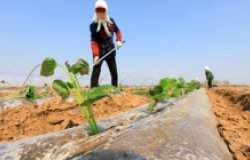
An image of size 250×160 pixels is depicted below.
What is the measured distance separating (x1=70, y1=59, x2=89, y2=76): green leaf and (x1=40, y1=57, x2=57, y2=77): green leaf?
144 millimetres

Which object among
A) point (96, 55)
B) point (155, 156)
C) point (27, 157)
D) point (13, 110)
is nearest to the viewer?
point (155, 156)

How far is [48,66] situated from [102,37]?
4046 mm

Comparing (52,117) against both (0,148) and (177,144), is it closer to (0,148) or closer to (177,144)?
(0,148)

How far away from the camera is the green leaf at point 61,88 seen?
2158 millimetres

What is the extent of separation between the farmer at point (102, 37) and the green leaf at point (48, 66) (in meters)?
3.56

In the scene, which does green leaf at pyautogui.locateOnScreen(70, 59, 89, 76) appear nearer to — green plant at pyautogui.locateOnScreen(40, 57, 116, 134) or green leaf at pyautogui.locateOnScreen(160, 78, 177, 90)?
green plant at pyautogui.locateOnScreen(40, 57, 116, 134)

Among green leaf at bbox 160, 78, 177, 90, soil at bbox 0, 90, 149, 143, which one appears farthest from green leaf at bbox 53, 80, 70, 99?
green leaf at bbox 160, 78, 177, 90

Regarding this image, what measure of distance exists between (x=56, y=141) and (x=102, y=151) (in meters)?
0.73

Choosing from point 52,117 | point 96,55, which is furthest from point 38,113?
point 96,55

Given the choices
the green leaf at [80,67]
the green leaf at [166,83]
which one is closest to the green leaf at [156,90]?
the green leaf at [166,83]

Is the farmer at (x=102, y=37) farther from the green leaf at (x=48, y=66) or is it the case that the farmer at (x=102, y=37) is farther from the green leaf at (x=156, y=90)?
the green leaf at (x=48, y=66)

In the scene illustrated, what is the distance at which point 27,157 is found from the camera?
1.77m

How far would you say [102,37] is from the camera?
6.14 meters

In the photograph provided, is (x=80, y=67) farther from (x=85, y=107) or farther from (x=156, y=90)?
(x=156, y=90)
